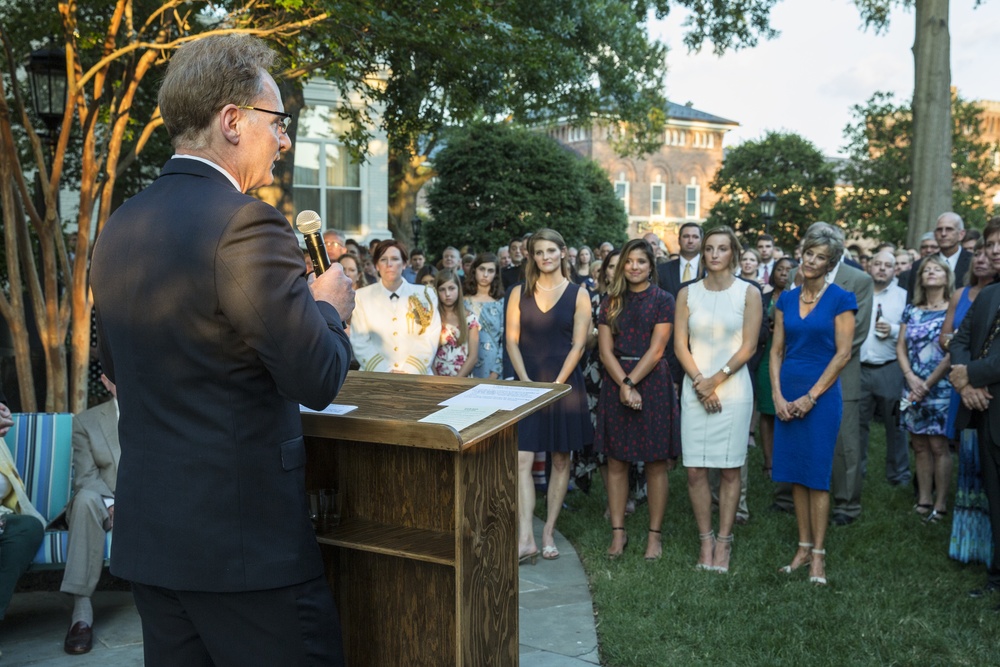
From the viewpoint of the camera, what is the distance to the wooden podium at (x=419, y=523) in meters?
2.66

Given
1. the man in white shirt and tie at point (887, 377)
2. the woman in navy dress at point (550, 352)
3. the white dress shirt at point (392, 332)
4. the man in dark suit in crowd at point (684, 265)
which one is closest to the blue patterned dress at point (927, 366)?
the man in white shirt and tie at point (887, 377)

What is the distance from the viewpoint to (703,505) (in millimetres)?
6078

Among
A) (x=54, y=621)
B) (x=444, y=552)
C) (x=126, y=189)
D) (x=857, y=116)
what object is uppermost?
(x=857, y=116)

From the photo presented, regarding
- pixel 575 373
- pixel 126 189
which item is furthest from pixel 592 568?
pixel 126 189

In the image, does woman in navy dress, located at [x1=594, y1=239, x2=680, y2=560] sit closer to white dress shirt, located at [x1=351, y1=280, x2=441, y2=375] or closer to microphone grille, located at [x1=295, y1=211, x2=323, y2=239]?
white dress shirt, located at [x1=351, y1=280, x2=441, y2=375]

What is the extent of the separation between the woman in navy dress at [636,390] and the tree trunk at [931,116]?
936cm

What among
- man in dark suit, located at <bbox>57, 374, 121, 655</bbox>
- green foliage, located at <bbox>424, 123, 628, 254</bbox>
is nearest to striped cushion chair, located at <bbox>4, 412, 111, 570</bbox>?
man in dark suit, located at <bbox>57, 374, 121, 655</bbox>

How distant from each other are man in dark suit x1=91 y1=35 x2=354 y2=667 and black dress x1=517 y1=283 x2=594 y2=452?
4.19 metres

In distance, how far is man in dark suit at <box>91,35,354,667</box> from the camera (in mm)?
1996

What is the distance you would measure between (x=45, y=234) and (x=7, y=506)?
2.40 meters

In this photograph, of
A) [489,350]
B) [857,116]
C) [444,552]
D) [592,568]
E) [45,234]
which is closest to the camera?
Result: [444,552]

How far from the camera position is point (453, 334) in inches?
307

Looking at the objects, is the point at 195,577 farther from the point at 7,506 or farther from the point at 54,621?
the point at 54,621

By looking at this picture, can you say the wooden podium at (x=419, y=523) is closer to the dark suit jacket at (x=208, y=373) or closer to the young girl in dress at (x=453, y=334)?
the dark suit jacket at (x=208, y=373)
